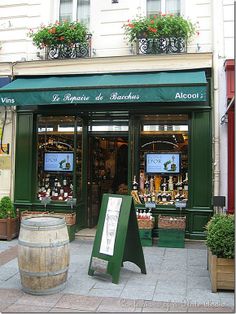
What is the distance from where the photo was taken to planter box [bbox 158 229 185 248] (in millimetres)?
8125

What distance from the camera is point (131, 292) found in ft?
17.5

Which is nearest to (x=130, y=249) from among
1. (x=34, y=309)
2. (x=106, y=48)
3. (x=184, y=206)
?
(x=34, y=309)

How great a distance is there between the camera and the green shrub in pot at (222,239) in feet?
17.3

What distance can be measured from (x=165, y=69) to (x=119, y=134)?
74.8 inches

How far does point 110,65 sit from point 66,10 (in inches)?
90.3

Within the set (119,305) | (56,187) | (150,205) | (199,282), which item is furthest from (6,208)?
(199,282)

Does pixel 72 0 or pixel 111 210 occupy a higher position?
pixel 72 0

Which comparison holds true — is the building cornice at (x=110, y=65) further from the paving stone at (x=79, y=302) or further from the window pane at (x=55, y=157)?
the paving stone at (x=79, y=302)

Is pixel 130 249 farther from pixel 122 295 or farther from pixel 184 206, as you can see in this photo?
pixel 184 206

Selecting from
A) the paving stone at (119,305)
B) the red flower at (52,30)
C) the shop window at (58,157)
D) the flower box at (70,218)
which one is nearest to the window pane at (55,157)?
the shop window at (58,157)

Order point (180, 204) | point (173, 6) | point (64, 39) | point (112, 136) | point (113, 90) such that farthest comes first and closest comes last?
1. point (112, 136)
2. point (173, 6)
3. point (64, 39)
4. point (180, 204)
5. point (113, 90)

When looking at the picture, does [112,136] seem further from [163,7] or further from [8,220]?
[163,7]

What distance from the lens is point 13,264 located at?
671 centimetres

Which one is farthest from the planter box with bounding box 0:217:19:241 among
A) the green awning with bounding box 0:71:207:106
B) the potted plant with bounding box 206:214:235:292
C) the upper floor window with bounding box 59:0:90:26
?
the upper floor window with bounding box 59:0:90:26
